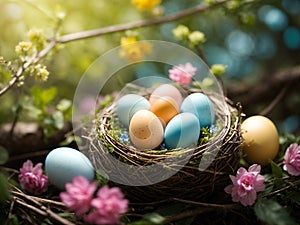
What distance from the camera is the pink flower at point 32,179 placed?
1012 millimetres

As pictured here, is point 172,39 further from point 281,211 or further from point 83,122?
point 281,211

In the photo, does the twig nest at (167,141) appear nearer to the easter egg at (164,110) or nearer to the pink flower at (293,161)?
the easter egg at (164,110)

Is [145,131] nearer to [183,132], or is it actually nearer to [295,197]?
[183,132]

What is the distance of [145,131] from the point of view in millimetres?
989

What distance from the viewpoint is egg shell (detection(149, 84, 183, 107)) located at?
43.8 inches

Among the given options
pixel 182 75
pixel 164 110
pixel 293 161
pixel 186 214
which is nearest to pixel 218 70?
pixel 182 75

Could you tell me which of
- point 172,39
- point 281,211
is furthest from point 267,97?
point 281,211

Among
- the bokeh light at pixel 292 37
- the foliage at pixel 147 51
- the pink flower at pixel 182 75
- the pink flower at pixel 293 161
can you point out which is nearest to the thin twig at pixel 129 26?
the foliage at pixel 147 51

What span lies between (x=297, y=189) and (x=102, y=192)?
448 millimetres

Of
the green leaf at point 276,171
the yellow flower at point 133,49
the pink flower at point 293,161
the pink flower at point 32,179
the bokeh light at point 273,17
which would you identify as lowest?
the pink flower at point 32,179

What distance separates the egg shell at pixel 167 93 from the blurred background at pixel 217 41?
32 cm

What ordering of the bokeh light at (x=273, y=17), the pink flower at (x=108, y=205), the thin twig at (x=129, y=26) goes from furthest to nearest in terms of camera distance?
1. the bokeh light at (x=273, y=17)
2. the thin twig at (x=129, y=26)
3. the pink flower at (x=108, y=205)

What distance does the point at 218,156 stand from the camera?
0.95m

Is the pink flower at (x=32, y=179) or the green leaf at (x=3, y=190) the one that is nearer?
the green leaf at (x=3, y=190)
